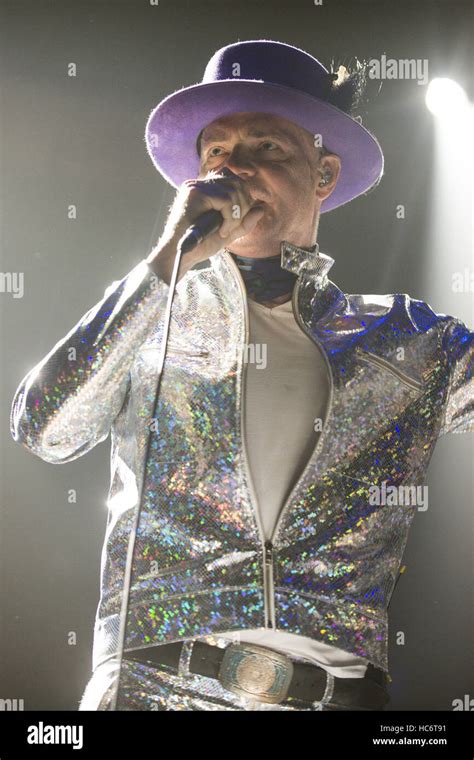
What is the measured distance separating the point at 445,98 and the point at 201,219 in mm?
1126

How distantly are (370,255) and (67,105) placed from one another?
808 mm

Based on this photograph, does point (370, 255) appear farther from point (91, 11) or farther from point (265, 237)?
point (91, 11)

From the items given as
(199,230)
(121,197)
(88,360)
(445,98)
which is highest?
(445,98)

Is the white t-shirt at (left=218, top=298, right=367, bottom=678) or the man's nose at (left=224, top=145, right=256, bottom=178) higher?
the man's nose at (left=224, top=145, right=256, bottom=178)

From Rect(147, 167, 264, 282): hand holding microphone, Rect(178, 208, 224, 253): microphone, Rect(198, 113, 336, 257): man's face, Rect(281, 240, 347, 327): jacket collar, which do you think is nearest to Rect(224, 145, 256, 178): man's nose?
Rect(198, 113, 336, 257): man's face

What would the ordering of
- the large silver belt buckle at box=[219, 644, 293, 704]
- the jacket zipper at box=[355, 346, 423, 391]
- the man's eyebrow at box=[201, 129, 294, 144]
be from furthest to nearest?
the man's eyebrow at box=[201, 129, 294, 144] < the jacket zipper at box=[355, 346, 423, 391] < the large silver belt buckle at box=[219, 644, 293, 704]

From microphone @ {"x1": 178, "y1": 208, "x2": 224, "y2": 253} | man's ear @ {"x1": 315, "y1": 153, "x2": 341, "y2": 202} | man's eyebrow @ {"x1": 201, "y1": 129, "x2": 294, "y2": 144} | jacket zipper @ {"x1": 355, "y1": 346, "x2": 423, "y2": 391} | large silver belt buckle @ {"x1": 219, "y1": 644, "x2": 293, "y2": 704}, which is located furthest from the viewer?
man's ear @ {"x1": 315, "y1": 153, "x2": 341, "y2": 202}

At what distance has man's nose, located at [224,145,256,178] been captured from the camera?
5.73 feet

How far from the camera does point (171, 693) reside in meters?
1.42

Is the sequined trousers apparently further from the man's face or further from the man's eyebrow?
the man's eyebrow

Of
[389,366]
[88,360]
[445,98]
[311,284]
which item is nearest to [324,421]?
[389,366]

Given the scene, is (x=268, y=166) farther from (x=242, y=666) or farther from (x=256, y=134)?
(x=242, y=666)

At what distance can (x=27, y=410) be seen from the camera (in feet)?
4.79

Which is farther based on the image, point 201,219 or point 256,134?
point 256,134
